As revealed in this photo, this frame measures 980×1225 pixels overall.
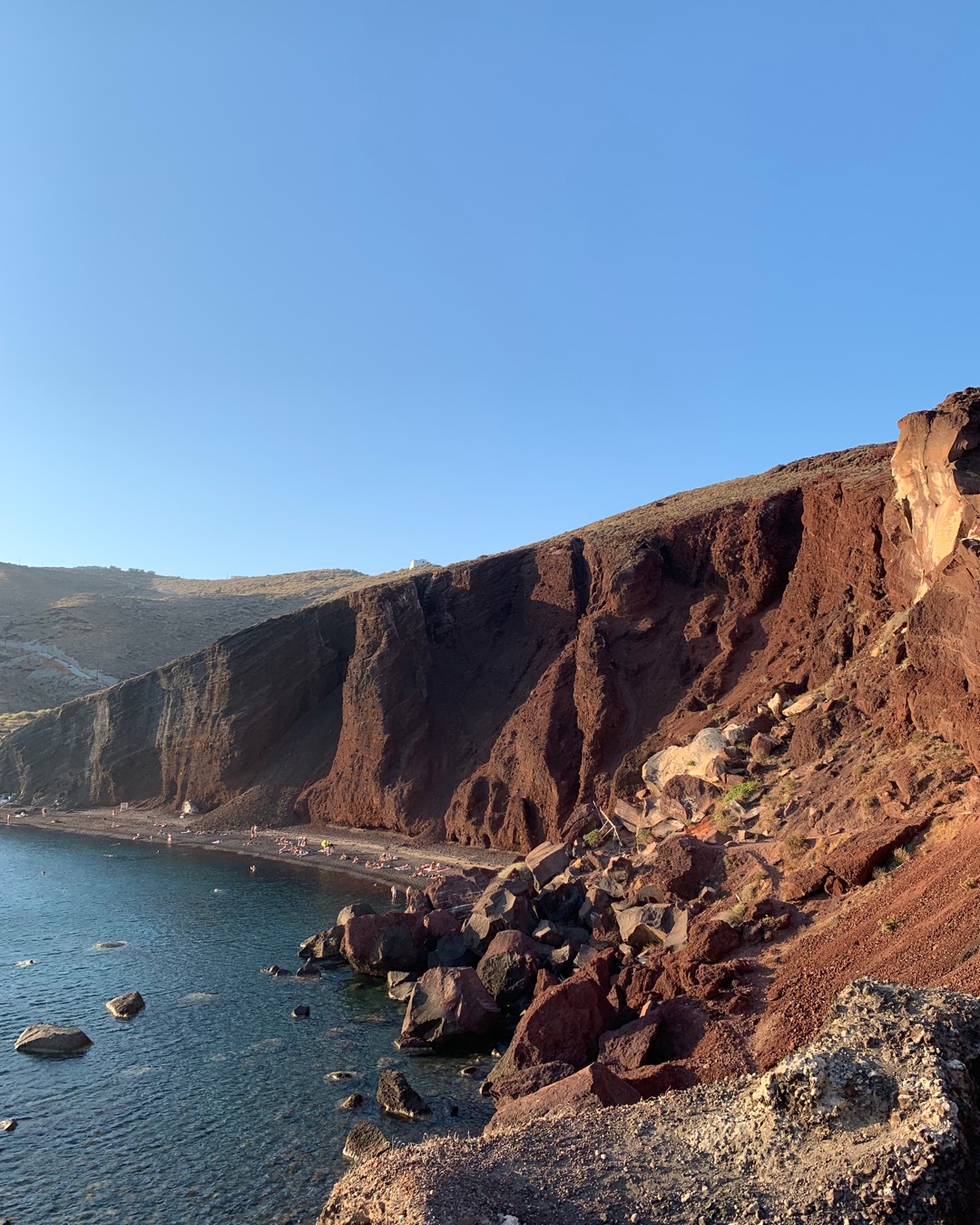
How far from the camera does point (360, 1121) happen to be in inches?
647

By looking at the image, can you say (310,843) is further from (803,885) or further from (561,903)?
(803,885)

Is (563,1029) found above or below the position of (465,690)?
below

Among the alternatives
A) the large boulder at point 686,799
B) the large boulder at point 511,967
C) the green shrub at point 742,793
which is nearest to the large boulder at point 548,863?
the large boulder at point 686,799

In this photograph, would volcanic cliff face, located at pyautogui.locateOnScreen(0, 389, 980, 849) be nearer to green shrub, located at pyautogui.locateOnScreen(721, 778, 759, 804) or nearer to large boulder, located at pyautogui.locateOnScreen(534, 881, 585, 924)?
green shrub, located at pyautogui.locateOnScreen(721, 778, 759, 804)

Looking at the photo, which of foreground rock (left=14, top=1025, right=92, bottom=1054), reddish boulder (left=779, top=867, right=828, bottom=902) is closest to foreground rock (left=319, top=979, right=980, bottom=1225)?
reddish boulder (left=779, top=867, right=828, bottom=902)

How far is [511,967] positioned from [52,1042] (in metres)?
11.6

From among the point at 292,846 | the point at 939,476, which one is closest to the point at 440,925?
the point at 939,476

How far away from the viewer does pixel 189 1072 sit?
63.4ft

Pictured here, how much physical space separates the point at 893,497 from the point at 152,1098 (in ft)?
97.5

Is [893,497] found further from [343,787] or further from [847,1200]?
[343,787]

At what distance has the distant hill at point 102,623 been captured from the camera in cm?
9350

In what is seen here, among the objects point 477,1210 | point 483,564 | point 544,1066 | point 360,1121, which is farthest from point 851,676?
point 483,564

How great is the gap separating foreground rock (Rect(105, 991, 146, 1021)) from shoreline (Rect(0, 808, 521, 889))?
53.5 ft

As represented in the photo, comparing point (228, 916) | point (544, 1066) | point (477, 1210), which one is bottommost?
point (228, 916)
